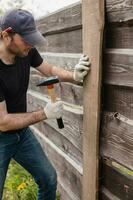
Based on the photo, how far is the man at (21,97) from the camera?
351 cm

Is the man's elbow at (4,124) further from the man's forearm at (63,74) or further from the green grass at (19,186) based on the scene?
the green grass at (19,186)

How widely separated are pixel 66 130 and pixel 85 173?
2.27 ft

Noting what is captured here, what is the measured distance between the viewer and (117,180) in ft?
10.1

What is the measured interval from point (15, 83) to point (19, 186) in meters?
1.79

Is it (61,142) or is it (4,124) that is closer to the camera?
(4,124)

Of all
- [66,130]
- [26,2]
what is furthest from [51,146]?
[26,2]

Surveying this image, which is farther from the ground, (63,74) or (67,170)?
(63,74)

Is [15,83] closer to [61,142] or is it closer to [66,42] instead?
[66,42]

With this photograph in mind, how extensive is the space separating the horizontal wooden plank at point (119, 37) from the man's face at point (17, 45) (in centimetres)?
84

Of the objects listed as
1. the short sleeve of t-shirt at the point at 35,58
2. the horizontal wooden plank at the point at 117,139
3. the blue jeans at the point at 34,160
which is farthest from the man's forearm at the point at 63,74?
the horizontal wooden plank at the point at 117,139

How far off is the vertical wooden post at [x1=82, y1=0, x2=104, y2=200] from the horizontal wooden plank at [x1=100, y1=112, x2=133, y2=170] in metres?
0.07

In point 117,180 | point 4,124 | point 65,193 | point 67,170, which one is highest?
point 4,124

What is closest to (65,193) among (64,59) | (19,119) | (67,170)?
(67,170)

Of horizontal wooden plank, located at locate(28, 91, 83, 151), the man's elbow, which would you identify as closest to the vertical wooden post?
horizontal wooden plank, located at locate(28, 91, 83, 151)
